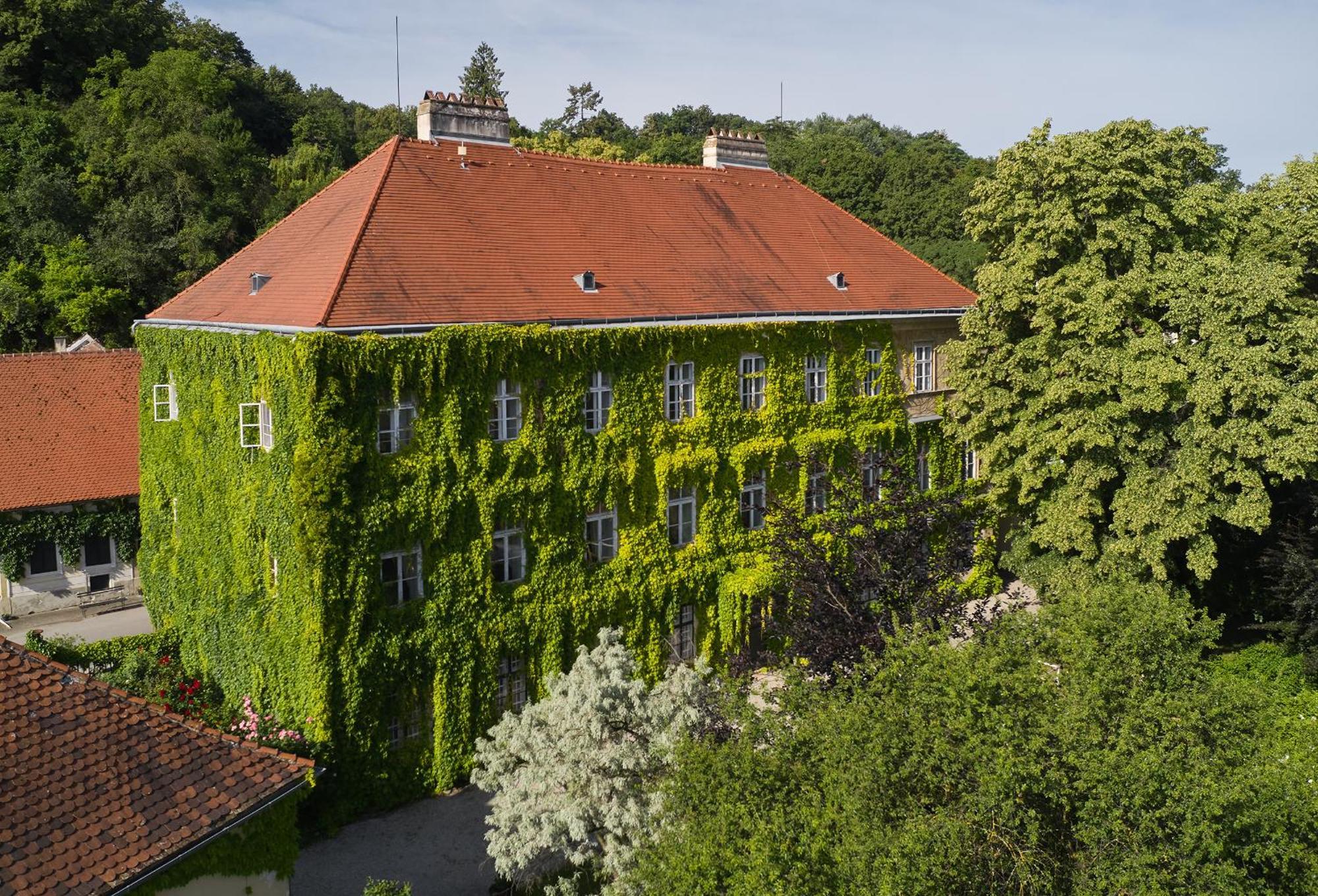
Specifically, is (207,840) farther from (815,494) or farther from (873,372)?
(873,372)

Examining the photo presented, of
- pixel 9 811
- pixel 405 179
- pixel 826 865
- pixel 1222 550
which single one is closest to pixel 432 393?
pixel 405 179

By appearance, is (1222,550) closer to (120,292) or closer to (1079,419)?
(1079,419)

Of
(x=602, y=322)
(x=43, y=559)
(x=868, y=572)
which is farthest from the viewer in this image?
(x=43, y=559)

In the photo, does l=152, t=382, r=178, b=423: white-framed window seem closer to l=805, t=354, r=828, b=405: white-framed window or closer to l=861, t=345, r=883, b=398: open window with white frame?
l=805, t=354, r=828, b=405: white-framed window

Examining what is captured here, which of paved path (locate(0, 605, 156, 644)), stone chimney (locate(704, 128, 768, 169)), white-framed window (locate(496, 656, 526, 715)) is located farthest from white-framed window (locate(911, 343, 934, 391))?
paved path (locate(0, 605, 156, 644))

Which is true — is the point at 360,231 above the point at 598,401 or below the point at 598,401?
above

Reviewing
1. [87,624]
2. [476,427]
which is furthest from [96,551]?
[476,427]
